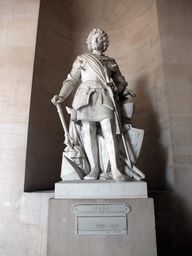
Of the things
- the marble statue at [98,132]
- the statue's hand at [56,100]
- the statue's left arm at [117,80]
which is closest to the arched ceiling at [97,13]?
the statue's left arm at [117,80]

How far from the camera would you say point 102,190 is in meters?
2.04

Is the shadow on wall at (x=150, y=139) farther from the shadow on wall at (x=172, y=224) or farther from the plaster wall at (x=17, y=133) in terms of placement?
the plaster wall at (x=17, y=133)

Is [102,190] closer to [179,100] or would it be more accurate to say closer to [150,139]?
[150,139]

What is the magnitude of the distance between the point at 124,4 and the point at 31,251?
4917 millimetres

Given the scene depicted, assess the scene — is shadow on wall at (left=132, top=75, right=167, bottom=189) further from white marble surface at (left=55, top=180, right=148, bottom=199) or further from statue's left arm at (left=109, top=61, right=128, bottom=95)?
white marble surface at (left=55, top=180, right=148, bottom=199)

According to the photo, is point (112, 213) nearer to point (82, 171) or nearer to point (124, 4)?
point (82, 171)

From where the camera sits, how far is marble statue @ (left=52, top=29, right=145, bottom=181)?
2.41 meters

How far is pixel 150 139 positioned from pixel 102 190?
6.18 feet

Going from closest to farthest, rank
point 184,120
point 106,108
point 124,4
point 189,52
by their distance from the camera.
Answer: point 106,108 < point 184,120 < point 189,52 < point 124,4

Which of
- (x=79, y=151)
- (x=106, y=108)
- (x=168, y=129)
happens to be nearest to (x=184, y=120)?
(x=168, y=129)

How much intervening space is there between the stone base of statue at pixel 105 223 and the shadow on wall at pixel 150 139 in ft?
4.64

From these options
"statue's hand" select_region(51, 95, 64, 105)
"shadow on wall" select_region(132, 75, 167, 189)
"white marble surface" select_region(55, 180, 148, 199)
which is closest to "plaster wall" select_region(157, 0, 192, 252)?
"shadow on wall" select_region(132, 75, 167, 189)

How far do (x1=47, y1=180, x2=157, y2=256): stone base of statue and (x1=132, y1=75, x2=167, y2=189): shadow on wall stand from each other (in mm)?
1413

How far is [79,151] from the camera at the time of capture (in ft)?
8.23
